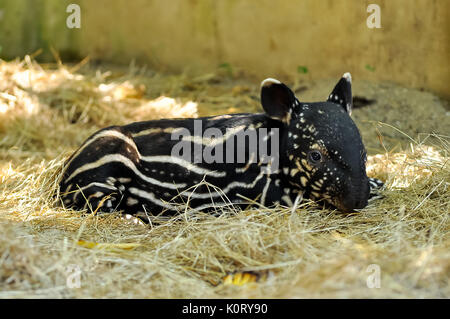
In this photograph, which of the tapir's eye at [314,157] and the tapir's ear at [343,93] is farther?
the tapir's ear at [343,93]

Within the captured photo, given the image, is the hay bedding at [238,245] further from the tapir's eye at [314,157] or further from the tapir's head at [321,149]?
the tapir's eye at [314,157]

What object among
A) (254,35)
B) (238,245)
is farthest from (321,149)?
(254,35)

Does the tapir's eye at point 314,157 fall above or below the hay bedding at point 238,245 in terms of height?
above

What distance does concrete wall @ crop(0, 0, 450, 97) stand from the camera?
239 inches

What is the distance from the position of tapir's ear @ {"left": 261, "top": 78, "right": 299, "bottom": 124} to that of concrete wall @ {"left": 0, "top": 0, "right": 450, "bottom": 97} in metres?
2.81

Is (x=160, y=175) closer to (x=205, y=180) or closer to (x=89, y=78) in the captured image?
(x=205, y=180)

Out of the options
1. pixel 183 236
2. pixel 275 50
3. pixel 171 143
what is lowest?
pixel 183 236

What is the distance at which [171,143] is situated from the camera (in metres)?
4.16

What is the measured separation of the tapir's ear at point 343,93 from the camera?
414 cm

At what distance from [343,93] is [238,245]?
61.9 inches

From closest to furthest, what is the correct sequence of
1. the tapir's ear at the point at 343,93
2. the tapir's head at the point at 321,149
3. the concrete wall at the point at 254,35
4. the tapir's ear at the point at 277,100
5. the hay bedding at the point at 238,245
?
the hay bedding at the point at 238,245 → the tapir's head at the point at 321,149 → the tapir's ear at the point at 277,100 → the tapir's ear at the point at 343,93 → the concrete wall at the point at 254,35

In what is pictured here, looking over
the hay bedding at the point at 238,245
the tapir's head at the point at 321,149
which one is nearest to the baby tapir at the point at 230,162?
the tapir's head at the point at 321,149

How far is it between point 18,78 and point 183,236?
4.37 meters

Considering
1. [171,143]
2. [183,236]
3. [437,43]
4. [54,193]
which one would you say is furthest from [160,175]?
[437,43]
